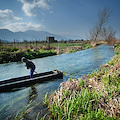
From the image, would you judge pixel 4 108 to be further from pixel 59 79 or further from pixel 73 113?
pixel 59 79

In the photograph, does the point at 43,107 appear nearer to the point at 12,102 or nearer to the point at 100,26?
the point at 12,102

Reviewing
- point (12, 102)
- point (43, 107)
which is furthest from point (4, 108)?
point (43, 107)

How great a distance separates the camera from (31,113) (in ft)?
14.2

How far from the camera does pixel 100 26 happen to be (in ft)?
136

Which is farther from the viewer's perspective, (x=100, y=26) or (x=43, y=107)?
(x=100, y=26)

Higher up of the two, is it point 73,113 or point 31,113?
point 73,113

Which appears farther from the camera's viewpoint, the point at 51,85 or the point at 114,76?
the point at 51,85

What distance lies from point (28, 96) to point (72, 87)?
2615 millimetres

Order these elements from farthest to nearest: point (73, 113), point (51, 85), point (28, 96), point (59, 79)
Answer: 1. point (59, 79)
2. point (51, 85)
3. point (28, 96)
4. point (73, 113)

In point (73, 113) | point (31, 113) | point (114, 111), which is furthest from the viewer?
point (31, 113)

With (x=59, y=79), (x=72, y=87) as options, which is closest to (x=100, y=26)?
(x=59, y=79)

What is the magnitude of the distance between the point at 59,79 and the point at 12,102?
12.2ft

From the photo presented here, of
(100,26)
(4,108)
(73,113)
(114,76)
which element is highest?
(100,26)

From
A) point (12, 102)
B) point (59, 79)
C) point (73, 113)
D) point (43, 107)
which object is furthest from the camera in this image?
point (59, 79)
